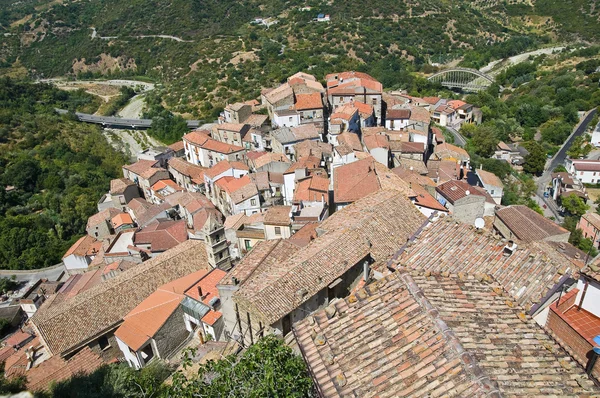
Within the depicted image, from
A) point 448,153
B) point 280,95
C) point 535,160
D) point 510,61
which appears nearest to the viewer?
point 448,153

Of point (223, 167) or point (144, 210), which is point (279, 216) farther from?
point (144, 210)

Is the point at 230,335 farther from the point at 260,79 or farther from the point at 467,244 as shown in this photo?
the point at 260,79

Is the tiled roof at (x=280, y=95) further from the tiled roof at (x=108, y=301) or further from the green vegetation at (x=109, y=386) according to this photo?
the green vegetation at (x=109, y=386)

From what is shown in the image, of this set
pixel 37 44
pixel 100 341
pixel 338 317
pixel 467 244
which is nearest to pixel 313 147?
pixel 100 341

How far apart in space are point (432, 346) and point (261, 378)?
12.7ft

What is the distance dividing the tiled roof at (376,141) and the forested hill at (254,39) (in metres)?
41.3

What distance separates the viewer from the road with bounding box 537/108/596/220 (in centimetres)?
5754

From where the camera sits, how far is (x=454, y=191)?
33.2 metres

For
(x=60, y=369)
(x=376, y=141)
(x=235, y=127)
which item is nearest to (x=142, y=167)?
(x=235, y=127)

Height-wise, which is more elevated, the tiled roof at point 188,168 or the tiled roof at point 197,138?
the tiled roof at point 197,138

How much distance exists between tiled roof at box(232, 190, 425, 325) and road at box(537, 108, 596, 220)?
41.6 m

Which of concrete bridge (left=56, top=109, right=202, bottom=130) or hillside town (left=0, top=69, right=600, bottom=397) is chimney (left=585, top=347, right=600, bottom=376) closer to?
hillside town (left=0, top=69, right=600, bottom=397)

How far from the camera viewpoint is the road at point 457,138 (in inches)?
2399

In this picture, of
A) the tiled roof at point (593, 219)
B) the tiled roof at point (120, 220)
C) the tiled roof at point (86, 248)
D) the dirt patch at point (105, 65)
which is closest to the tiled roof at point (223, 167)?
the tiled roof at point (120, 220)
